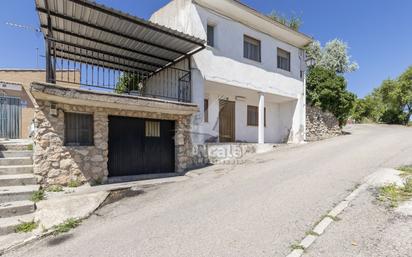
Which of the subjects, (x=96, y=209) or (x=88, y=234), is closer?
(x=88, y=234)

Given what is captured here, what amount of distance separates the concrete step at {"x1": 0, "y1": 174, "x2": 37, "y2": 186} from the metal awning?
3.63 m

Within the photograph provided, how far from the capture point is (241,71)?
1264 centimetres

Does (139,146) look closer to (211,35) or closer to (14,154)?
(14,154)

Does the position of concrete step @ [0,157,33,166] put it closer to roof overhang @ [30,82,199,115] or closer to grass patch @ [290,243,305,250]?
roof overhang @ [30,82,199,115]

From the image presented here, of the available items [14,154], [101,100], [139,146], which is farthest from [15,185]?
[139,146]

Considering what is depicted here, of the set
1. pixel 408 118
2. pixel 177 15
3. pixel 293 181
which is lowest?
pixel 293 181

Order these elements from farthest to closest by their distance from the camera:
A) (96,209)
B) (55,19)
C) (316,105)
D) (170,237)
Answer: (316,105), (55,19), (96,209), (170,237)

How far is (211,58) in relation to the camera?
37.3 ft

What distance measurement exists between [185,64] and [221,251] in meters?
8.83

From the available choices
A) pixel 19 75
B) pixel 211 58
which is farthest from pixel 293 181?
pixel 19 75

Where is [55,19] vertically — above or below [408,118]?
above

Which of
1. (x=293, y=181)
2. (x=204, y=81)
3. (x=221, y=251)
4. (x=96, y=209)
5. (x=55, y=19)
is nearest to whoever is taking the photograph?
(x=221, y=251)

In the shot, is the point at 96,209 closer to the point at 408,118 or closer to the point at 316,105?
the point at 316,105

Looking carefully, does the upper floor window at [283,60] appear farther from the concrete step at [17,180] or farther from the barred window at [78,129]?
the concrete step at [17,180]
